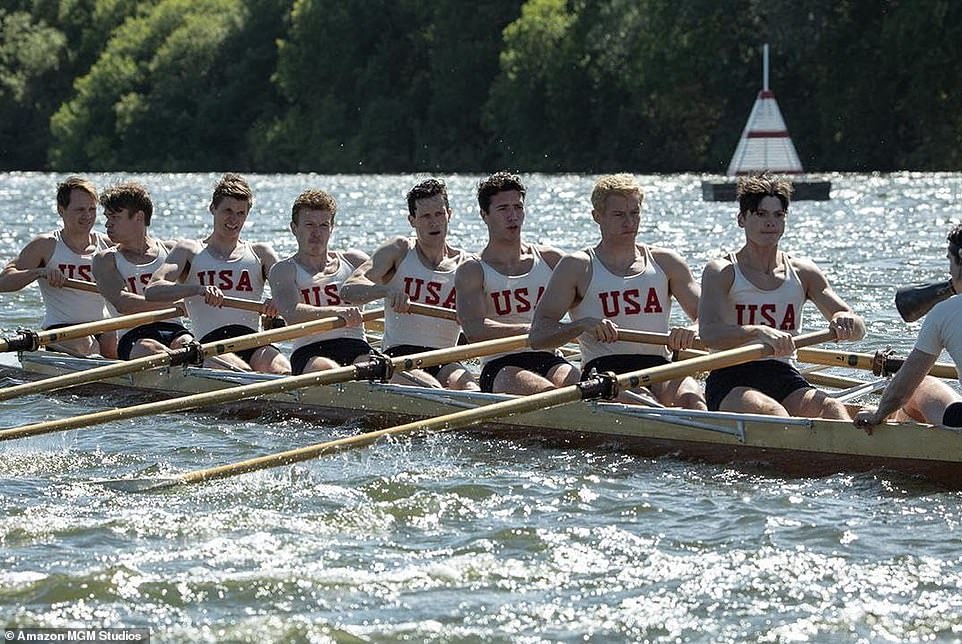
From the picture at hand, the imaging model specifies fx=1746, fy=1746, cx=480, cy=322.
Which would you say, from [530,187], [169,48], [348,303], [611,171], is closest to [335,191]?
[530,187]

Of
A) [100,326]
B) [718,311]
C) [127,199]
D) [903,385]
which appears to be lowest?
[100,326]

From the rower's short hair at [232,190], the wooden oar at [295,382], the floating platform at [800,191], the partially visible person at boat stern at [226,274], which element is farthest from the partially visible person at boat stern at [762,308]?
the floating platform at [800,191]

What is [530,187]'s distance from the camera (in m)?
45.1

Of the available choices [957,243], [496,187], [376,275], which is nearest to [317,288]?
[376,275]

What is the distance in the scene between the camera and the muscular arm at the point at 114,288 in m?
10.9

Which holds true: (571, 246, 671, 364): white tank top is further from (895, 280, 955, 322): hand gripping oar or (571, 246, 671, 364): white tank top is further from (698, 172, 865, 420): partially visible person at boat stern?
(895, 280, 955, 322): hand gripping oar

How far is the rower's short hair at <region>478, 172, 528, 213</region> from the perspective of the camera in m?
9.32

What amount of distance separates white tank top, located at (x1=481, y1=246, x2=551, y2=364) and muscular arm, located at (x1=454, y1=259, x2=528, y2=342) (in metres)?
0.06

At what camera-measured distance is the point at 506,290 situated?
9.59 meters

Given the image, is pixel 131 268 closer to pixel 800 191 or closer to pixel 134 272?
pixel 134 272

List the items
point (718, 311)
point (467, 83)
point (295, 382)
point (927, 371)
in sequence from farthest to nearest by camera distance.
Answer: point (467, 83), point (295, 382), point (718, 311), point (927, 371)

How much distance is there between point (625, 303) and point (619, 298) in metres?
0.04

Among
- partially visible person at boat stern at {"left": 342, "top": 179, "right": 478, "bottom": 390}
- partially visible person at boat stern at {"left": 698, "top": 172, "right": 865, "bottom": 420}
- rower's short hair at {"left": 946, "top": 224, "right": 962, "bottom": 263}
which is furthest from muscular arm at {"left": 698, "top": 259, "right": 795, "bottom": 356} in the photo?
partially visible person at boat stern at {"left": 342, "top": 179, "right": 478, "bottom": 390}

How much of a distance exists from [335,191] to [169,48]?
24.4 meters
